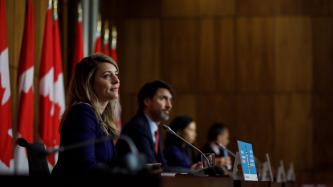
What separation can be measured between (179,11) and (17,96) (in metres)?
4.48

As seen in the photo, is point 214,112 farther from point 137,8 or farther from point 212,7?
point 137,8

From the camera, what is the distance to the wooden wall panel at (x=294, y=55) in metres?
9.93

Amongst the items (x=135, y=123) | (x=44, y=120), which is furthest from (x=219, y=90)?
(x=135, y=123)

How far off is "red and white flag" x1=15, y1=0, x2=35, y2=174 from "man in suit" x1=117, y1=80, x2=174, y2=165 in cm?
91

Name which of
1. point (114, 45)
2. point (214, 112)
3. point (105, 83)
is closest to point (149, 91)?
point (105, 83)

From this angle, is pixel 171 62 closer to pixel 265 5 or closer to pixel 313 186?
pixel 265 5

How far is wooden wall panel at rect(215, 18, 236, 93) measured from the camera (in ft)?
32.8

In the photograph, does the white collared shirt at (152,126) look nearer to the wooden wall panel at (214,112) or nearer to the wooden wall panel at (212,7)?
the wooden wall panel at (214,112)

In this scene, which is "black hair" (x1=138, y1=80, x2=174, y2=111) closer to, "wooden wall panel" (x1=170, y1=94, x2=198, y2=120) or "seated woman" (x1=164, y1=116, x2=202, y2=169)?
"seated woman" (x1=164, y1=116, x2=202, y2=169)

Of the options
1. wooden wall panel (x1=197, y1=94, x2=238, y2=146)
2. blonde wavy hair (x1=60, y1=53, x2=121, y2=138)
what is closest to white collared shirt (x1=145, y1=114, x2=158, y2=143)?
blonde wavy hair (x1=60, y1=53, x2=121, y2=138)

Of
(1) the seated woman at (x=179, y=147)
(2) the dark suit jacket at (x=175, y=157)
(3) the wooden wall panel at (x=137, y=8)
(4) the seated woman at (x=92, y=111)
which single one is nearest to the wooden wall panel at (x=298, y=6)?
(3) the wooden wall panel at (x=137, y=8)

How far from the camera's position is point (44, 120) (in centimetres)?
623

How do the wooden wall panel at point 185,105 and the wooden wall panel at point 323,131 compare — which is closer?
the wooden wall panel at point 323,131

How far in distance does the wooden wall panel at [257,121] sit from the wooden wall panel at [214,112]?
0.27ft
